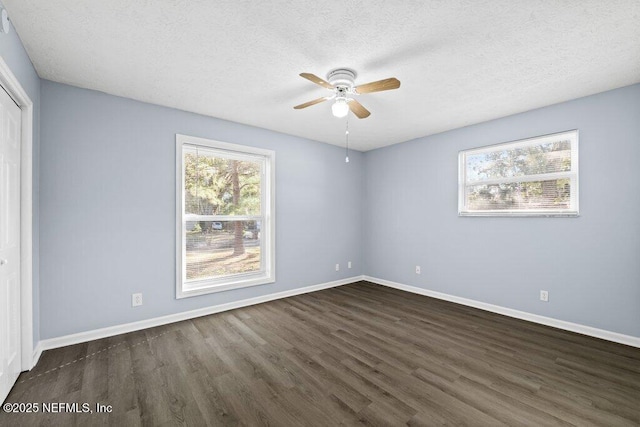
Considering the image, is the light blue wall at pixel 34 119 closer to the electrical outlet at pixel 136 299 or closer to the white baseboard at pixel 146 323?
the white baseboard at pixel 146 323

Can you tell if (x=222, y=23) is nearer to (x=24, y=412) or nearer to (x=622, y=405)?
(x=24, y=412)

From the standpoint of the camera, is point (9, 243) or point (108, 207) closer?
point (9, 243)

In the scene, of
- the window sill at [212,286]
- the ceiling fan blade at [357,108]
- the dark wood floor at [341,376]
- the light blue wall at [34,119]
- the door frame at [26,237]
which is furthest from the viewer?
the window sill at [212,286]

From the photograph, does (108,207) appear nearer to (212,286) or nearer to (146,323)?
(146,323)

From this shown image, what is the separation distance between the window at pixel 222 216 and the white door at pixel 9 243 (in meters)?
1.37

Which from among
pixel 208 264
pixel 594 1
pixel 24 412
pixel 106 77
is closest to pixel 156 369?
pixel 24 412

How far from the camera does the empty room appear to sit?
188 centimetres

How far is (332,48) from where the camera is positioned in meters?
2.17

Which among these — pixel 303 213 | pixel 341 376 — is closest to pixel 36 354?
pixel 341 376

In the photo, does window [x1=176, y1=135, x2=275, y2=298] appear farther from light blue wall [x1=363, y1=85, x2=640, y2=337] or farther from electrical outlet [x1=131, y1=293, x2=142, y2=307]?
light blue wall [x1=363, y1=85, x2=640, y2=337]

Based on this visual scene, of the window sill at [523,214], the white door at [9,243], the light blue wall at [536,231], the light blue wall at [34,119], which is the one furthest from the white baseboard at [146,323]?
the window sill at [523,214]

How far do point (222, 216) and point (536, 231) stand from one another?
13.1 feet

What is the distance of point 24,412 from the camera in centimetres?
179

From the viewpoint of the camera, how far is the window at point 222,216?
11.5 ft
